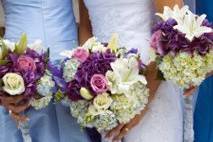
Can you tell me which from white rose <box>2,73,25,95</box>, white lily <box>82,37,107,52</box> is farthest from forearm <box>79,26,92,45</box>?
white rose <box>2,73,25,95</box>

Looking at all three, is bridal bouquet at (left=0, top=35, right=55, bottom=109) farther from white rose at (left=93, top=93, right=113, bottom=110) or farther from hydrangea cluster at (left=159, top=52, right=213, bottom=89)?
hydrangea cluster at (left=159, top=52, right=213, bottom=89)

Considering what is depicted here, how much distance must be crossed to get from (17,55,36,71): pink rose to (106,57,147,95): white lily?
0.18m

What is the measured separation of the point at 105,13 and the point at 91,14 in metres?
0.07

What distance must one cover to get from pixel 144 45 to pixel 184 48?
0.24 metres

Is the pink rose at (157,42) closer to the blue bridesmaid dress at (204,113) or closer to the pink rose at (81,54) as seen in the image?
the pink rose at (81,54)

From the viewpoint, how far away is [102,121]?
3.53 ft

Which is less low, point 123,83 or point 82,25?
point 82,25

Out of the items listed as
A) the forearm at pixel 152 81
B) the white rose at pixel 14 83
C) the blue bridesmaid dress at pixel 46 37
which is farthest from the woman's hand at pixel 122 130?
the white rose at pixel 14 83

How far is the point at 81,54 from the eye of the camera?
109 centimetres

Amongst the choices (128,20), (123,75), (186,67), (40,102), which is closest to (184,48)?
(186,67)

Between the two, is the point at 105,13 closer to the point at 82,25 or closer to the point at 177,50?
the point at 82,25

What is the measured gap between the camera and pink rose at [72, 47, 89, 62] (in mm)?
1086

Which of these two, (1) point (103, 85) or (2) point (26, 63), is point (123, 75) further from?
(2) point (26, 63)

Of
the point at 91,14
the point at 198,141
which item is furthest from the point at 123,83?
the point at 198,141
